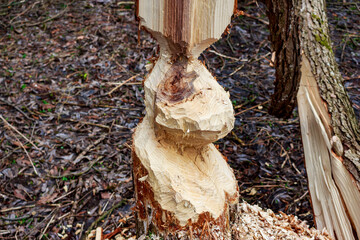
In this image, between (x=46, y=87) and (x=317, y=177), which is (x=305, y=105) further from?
(x=46, y=87)

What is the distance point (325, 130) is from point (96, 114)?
81.9 inches

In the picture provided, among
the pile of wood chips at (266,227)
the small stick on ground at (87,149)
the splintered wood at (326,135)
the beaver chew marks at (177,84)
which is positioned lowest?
the small stick on ground at (87,149)

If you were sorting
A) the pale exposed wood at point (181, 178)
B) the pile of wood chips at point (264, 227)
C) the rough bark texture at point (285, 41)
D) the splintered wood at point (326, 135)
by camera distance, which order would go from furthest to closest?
the rough bark texture at point (285, 41) < the splintered wood at point (326, 135) < the pile of wood chips at point (264, 227) < the pale exposed wood at point (181, 178)

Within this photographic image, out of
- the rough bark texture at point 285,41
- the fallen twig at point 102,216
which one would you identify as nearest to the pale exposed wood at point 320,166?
the rough bark texture at point 285,41

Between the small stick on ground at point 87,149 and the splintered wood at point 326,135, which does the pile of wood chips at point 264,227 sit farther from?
the small stick on ground at point 87,149

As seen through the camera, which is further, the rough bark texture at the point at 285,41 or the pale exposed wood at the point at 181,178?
the rough bark texture at the point at 285,41

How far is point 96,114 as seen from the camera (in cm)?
311

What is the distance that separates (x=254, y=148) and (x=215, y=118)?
167 centimetres

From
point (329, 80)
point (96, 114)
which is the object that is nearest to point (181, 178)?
point (329, 80)

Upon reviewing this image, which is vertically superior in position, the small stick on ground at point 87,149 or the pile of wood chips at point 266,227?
the pile of wood chips at point 266,227

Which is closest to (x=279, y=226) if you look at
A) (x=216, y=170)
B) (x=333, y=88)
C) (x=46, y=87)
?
(x=216, y=170)

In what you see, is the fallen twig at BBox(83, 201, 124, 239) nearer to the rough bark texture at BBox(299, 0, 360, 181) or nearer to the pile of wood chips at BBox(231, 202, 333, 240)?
the pile of wood chips at BBox(231, 202, 333, 240)

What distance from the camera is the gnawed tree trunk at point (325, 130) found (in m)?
1.71

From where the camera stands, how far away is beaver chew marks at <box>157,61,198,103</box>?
1203 millimetres
